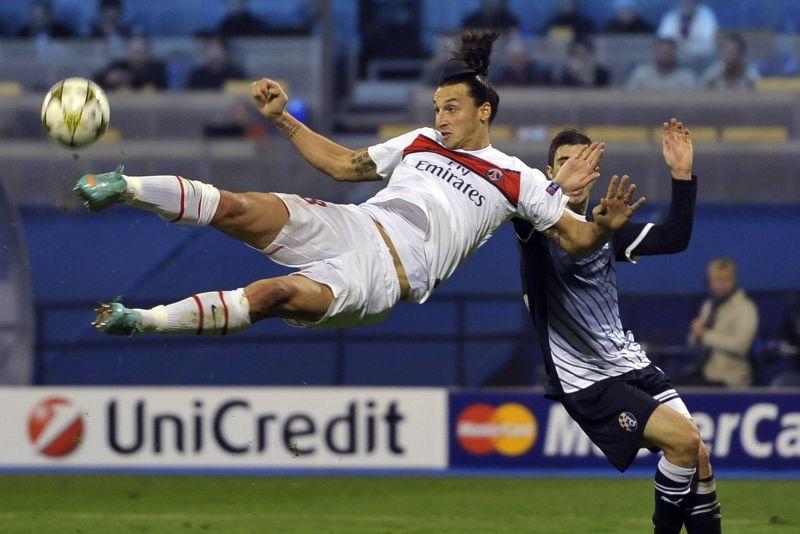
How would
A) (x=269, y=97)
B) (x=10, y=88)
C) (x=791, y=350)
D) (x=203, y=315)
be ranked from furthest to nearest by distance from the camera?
(x=10, y=88) < (x=791, y=350) < (x=269, y=97) < (x=203, y=315)

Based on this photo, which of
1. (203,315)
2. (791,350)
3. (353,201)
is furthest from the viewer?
(353,201)

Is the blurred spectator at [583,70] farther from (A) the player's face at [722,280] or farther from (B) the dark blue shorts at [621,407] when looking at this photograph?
(B) the dark blue shorts at [621,407]

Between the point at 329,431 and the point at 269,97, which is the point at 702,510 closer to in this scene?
the point at 269,97

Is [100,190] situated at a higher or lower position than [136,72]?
lower

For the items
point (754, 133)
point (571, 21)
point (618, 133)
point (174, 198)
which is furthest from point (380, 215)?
point (571, 21)

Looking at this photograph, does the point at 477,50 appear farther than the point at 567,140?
No

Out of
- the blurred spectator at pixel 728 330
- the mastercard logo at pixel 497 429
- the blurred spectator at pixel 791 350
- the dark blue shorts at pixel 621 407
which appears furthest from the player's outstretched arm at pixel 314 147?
the blurred spectator at pixel 791 350

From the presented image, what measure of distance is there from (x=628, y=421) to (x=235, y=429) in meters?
5.09

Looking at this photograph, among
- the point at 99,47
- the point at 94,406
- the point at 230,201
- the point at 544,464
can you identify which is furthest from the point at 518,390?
the point at 99,47

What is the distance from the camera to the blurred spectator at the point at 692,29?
48.0ft

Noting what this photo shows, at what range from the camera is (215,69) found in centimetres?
1508

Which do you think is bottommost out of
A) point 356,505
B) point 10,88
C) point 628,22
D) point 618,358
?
point 356,505

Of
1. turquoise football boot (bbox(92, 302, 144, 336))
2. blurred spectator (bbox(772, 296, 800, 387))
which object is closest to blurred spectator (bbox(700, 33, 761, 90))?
blurred spectator (bbox(772, 296, 800, 387))

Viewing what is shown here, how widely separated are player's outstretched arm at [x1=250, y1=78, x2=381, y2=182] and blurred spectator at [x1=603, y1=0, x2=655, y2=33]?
905 centimetres
